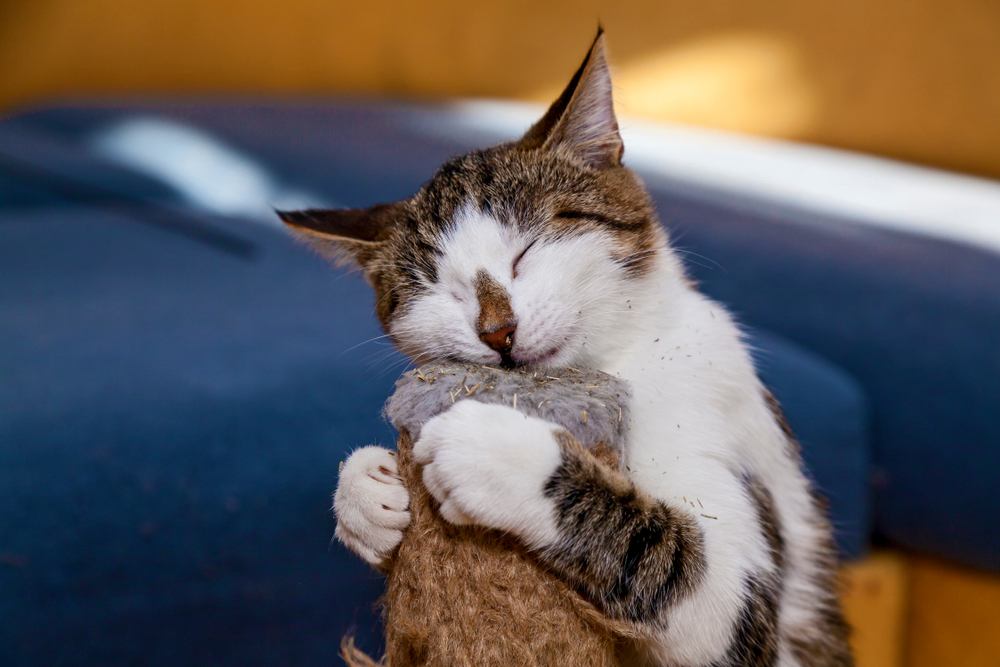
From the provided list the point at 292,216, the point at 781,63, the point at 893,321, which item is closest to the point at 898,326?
the point at 893,321

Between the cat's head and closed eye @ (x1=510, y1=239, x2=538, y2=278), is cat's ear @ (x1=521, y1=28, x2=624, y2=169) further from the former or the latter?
closed eye @ (x1=510, y1=239, x2=538, y2=278)

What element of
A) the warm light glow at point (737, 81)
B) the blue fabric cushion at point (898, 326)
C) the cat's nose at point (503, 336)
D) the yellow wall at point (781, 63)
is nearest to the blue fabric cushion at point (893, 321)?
the blue fabric cushion at point (898, 326)

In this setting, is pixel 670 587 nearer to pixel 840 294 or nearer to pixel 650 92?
pixel 840 294

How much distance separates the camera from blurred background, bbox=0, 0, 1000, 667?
123 centimetres

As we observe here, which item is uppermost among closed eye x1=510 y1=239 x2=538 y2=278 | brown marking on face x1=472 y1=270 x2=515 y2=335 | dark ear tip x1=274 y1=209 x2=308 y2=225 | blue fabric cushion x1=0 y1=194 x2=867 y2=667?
dark ear tip x1=274 y1=209 x2=308 y2=225

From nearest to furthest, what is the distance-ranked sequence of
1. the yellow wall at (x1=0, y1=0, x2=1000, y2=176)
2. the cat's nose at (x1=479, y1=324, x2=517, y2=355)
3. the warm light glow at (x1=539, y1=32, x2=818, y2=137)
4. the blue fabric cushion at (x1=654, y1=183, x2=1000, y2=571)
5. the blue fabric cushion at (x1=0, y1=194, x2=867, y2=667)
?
the cat's nose at (x1=479, y1=324, x2=517, y2=355) < the blue fabric cushion at (x1=0, y1=194, x2=867, y2=667) < the blue fabric cushion at (x1=654, y1=183, x2=1000, y2=571) < the yellow wall at (x1=0, y1=0, x2=1000, y2=176) < the warm light glow at (x1=539, y1=32, x2=818, y2=137)

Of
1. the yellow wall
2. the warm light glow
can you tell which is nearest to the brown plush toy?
the yellow wall

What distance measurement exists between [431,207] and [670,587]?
0.34 m

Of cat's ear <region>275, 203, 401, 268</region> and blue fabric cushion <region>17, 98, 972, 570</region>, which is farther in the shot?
blue fabric cushion <region>17, 98, 972, 570</region>

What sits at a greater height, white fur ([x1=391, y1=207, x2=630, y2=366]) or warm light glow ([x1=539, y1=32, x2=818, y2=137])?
warm light glow ([x1=539, y1=32, x2=818, y2=137])

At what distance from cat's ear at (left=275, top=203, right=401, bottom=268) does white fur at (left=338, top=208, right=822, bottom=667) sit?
86 mm

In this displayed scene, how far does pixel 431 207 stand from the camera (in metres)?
0.83

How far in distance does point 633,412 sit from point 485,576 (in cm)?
16

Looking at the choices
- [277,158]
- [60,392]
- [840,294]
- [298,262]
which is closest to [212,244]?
[298,262]
